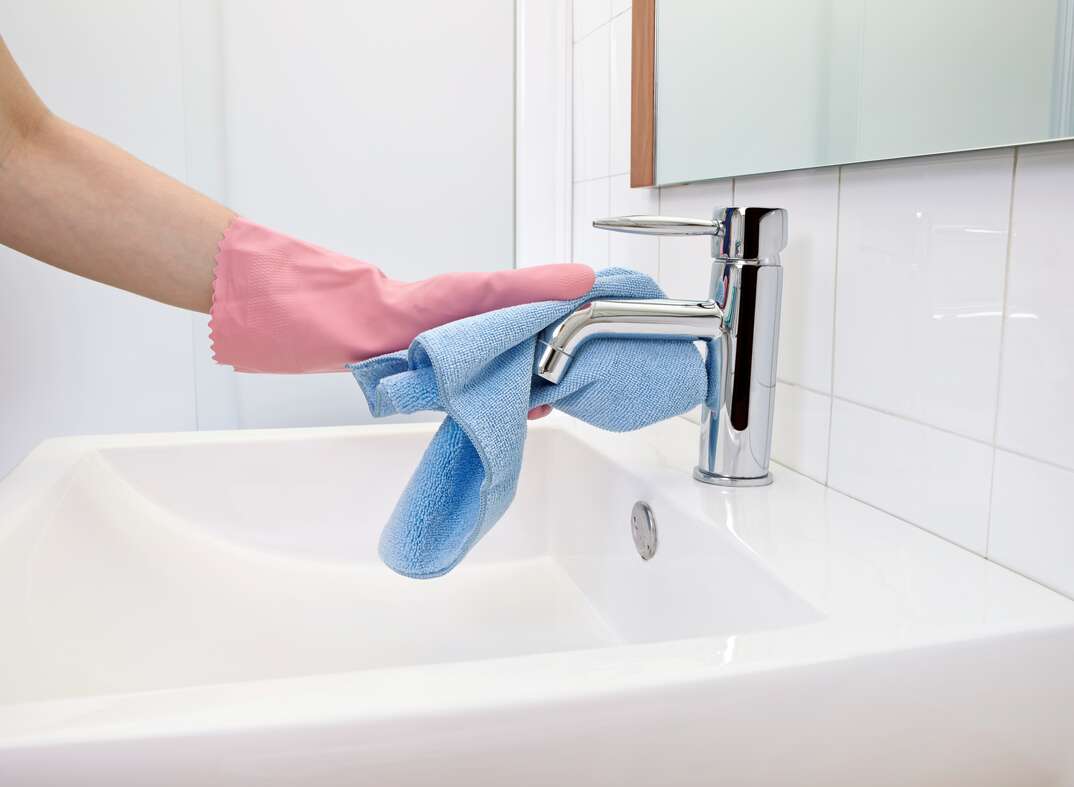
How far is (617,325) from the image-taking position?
607mm

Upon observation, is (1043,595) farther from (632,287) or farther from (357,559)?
(357,559)

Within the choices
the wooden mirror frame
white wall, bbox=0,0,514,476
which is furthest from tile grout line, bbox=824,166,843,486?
white wall, bbox=0,0,514,476

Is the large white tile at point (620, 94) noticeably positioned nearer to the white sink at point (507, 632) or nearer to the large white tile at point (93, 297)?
the white sink at point (507, 632)

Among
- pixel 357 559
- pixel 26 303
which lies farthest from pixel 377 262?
pixel 357 559

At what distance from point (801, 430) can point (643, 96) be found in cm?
47

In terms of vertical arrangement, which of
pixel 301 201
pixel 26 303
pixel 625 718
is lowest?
pixel 625 718

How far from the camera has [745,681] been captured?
0.38 meters

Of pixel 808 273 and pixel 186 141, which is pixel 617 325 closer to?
pixel 808 273

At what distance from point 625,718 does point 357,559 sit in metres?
0.55

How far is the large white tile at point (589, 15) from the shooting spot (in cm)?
116

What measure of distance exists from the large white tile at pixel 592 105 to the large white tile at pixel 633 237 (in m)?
0.06

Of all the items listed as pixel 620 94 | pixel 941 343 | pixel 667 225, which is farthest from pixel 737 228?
pixel 620 94

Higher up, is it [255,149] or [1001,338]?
[255,149]

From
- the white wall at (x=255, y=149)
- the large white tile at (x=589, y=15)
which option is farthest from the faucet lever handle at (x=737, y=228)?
the white wall at (x=255, y=149)
